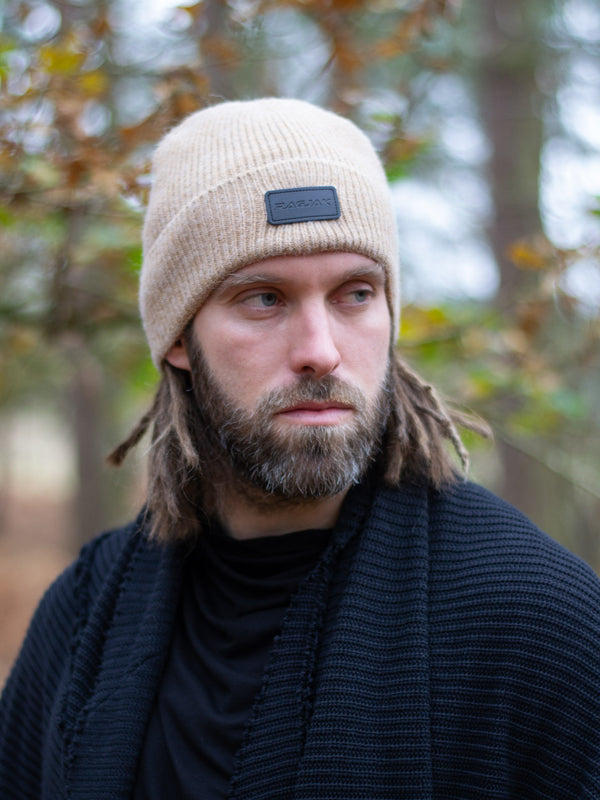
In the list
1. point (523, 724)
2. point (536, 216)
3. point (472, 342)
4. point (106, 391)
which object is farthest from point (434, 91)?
point (523, 724)

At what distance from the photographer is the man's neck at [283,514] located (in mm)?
2137

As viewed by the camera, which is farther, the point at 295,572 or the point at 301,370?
the point at 295,572

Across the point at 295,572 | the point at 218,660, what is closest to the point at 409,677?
the point at 295,572

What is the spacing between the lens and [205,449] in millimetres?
2377

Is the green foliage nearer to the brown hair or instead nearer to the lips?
the brown hair

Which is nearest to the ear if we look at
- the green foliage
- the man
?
the man

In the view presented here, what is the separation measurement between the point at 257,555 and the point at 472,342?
2.06 meters

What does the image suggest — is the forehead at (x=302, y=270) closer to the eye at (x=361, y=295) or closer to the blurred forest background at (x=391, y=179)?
the eye at (x=361, y=295)

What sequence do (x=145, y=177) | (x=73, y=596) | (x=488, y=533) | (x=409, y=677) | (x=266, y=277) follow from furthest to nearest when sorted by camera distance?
1. (x=145, y=177)
2. (x=73, y=596)
3. (x=266, y=277)
4. (x=488, y=533)
5. (x=409, y=677)

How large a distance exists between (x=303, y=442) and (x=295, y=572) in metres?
0.39

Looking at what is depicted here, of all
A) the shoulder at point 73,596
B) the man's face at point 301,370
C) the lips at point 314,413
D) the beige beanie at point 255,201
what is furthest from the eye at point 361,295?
the shoulder at point 73,596

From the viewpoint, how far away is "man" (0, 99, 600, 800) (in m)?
1.67

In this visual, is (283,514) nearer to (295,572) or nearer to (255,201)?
(295,572)

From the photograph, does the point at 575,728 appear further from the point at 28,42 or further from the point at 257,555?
the point at 28,42
